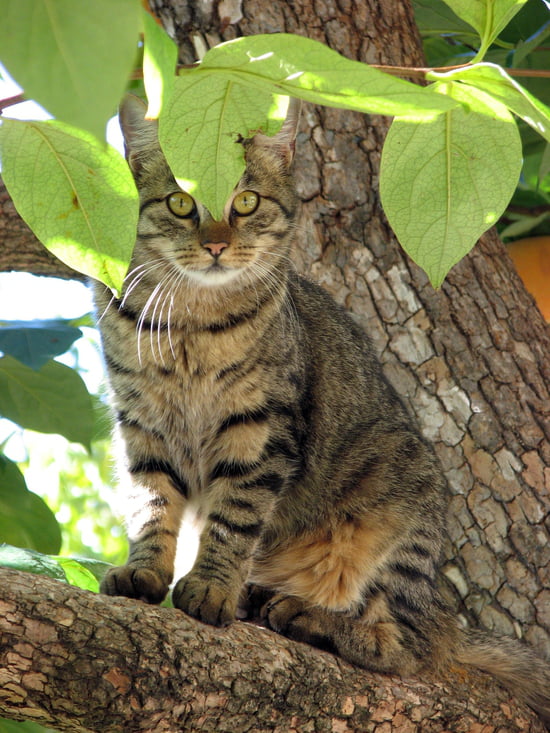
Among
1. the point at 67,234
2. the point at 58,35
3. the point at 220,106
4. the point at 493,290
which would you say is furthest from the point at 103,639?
the point at 493,290

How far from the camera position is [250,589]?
2742 mm

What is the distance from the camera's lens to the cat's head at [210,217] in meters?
2.62

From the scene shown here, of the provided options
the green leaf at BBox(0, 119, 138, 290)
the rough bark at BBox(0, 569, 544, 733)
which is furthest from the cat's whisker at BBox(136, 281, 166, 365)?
the green leaf at BBox(0, 119, 138, 290)

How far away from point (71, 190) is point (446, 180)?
1.49ft

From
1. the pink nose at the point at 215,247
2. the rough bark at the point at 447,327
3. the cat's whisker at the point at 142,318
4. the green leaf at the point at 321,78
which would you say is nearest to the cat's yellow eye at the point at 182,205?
the pink nose at the point at 215,247

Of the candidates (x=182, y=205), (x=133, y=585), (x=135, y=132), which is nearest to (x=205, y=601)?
(x=133, y=585)

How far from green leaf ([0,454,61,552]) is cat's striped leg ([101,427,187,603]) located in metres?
0.32

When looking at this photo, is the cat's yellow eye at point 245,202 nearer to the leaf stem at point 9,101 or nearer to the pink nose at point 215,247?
the pink nose at point 215,247

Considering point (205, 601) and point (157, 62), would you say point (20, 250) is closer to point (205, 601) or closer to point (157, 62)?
point (205, 601)

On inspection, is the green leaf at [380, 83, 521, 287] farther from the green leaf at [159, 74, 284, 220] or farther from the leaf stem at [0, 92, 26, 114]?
the leaf stem at [0, 92, 26, 114]

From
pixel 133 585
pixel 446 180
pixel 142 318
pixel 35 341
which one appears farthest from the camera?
pixel 142 318

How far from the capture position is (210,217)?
8.40 ft

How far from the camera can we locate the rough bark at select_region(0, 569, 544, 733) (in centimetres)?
147

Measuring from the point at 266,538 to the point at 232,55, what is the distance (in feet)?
7.47
